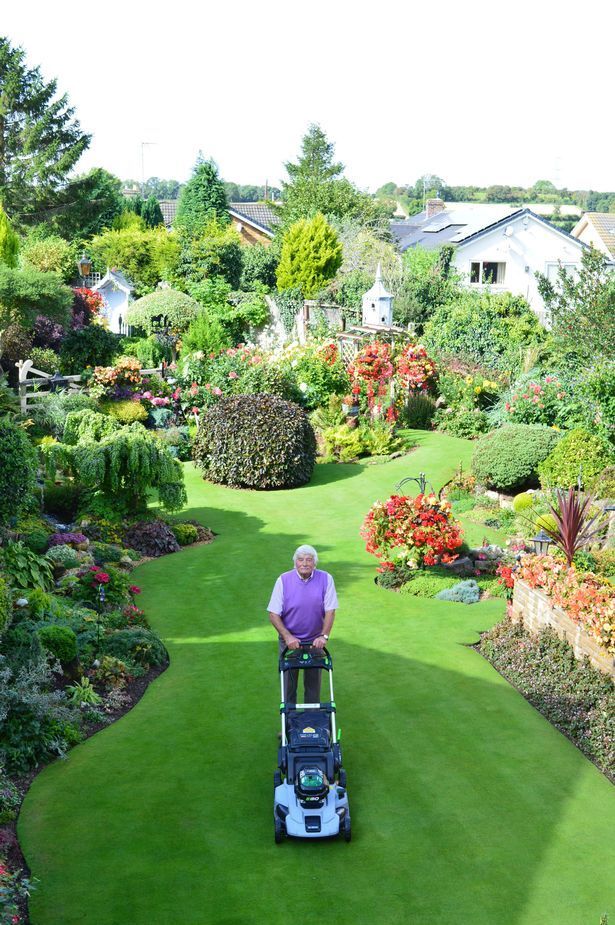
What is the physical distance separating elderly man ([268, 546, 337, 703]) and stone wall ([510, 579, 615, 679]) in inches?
107

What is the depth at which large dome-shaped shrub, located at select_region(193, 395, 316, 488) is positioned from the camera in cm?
1731

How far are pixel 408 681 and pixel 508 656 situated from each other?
115cm

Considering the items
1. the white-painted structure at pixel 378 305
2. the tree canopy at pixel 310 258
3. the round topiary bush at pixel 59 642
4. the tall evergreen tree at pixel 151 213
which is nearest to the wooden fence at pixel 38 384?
the white-painted structure at pixel 378 305

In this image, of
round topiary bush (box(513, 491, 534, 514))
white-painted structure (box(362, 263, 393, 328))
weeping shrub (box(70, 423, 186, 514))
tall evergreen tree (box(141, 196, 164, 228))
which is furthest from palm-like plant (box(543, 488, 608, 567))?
tall evergreen tree (box(141, 196, 164, 228))

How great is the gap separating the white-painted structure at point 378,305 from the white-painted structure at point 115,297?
1235cm

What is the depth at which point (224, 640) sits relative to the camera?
10.4 metres

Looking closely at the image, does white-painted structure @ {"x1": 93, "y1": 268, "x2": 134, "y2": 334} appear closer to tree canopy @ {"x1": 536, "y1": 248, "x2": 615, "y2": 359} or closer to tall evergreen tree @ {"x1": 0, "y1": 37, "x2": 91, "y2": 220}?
tall evergreen tree @ {"x1": 0, "y1": 37, "x2": 91, "y2": 220}

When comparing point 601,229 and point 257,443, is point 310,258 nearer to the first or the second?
point 257,443

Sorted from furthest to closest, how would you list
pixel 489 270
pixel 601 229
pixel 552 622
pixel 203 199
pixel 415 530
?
pixel 601 229, pixel 203 199, pixel 489 270, pixel 415 530, pixel 552 622

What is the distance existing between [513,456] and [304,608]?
32.6 feet

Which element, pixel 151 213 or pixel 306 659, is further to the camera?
pixel 151 213

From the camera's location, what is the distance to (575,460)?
1558 cm

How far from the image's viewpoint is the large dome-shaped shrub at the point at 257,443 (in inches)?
682

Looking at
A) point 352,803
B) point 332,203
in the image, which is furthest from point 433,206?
point 352,803
